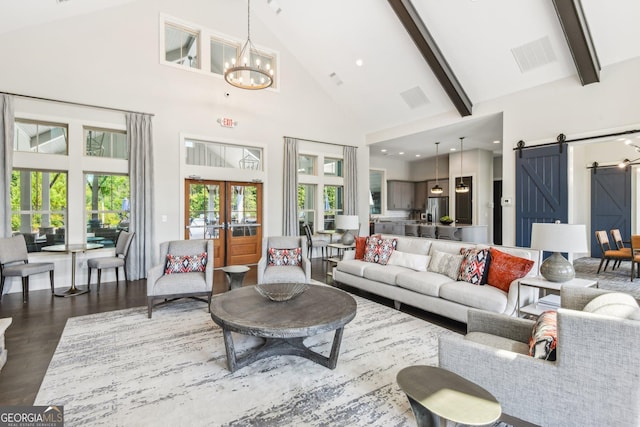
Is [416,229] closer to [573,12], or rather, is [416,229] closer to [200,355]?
[573,12]

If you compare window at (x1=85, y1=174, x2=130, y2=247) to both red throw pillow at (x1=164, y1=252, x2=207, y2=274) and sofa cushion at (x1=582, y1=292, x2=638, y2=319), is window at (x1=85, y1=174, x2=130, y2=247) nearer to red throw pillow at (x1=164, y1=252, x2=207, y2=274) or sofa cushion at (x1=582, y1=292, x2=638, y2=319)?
red throw pillow at (x1=164, y1=252, x2=207, y2=274)

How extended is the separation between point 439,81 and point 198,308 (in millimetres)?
5782

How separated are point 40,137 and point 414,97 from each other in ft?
23.3

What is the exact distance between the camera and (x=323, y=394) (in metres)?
2.30

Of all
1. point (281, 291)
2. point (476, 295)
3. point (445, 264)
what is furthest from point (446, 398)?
point (445, 264)

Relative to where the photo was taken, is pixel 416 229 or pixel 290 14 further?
pixel 416 229

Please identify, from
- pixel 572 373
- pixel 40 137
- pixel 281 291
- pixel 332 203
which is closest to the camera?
pixel 572 373

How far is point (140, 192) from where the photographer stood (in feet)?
19.4

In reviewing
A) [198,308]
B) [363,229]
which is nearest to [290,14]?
[363,229]

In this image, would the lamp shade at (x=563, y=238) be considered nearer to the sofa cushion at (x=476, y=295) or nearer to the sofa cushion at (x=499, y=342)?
the sofa cushion at (x=476, y=295)

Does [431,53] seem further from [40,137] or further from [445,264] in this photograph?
[40,137]

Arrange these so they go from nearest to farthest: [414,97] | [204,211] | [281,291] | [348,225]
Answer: [281,291] → [348,225] → [204,211] → [414,97]

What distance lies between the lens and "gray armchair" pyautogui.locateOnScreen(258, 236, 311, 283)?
4441 millimetres

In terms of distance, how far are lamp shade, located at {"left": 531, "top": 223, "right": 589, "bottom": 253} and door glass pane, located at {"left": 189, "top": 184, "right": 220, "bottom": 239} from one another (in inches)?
232
